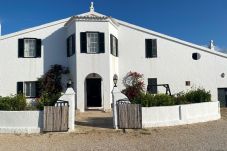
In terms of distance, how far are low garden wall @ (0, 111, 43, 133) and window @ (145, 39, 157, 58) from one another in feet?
39.7

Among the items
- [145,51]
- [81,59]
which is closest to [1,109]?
[81,59]

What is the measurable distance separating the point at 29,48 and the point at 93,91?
5778 mm

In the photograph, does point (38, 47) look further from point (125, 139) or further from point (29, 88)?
point (125, 139)

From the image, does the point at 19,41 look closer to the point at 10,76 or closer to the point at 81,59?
the point at 10,76

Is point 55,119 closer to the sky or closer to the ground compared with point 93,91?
closer to the ground

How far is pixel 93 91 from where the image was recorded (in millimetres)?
23766

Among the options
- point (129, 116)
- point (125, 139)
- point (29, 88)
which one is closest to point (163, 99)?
point (129, 116)

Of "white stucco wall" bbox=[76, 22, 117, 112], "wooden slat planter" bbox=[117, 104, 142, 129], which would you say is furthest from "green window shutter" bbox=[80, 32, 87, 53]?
"wooden slat planter" bbox=[117, 104, 142, 129]

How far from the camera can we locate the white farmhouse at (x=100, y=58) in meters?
22.7

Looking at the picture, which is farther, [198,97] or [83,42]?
[83,42]

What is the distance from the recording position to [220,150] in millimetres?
11164

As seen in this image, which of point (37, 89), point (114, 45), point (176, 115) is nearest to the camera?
point (176, 115)

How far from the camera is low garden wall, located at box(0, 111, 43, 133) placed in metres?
15.1

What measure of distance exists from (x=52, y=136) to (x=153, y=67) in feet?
41.1
